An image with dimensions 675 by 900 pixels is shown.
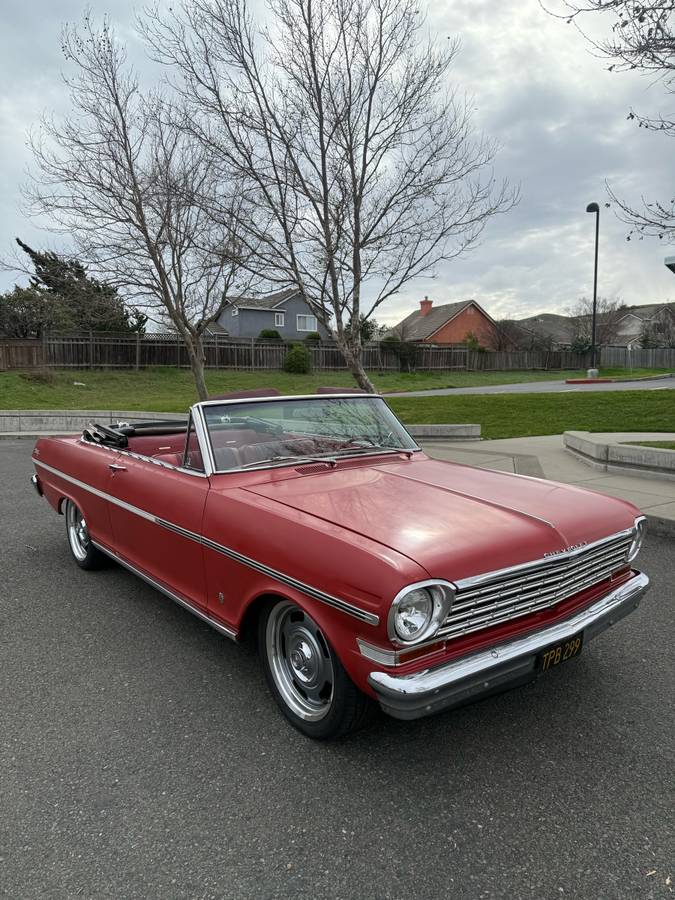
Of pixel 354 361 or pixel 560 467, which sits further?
pixel 354 361

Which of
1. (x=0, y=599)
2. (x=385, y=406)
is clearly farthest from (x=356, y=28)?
(x=0, y=599)

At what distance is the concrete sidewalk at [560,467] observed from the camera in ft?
21.0

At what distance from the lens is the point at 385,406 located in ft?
14.2

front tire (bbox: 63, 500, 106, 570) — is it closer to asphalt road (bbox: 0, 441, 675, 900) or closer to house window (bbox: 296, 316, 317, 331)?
asphalt road (bbox: 0, 441, 675, 900)

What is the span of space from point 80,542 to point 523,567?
3843 mm

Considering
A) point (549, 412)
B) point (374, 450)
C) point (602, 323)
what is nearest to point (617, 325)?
point (602, 323)

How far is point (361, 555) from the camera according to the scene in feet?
7.75

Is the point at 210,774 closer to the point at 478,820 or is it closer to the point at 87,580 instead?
the point at 478,820

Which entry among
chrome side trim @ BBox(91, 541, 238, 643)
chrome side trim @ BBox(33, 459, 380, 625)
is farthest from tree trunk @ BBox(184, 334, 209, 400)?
chrome side trim @ BBox(33, 459, 380, 625)

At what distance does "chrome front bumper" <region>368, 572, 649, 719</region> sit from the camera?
2.22m

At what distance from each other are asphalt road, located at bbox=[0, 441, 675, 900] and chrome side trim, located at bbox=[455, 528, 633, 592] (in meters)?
0.79

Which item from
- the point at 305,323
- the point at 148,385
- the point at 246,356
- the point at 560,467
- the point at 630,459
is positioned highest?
the point at 305,323

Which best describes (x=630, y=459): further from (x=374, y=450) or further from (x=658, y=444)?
(x=374, y=450)

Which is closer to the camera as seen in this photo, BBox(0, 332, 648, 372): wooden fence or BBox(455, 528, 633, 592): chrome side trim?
BBox(455, 528, 633, 592): chrome side trim
